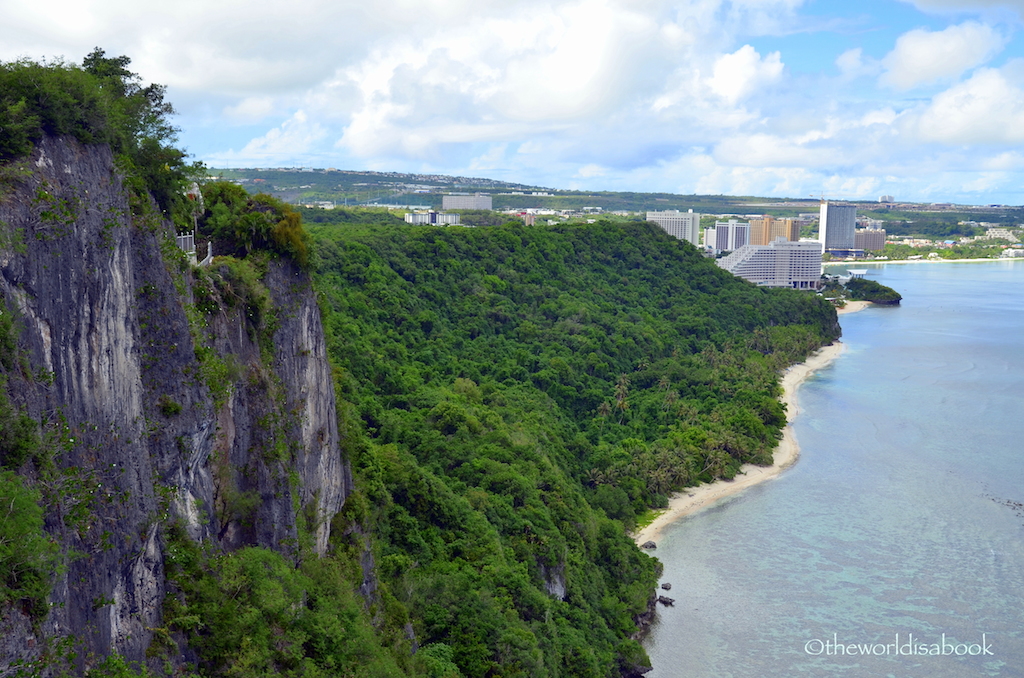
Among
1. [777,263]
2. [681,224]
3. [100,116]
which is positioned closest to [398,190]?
[681,224]

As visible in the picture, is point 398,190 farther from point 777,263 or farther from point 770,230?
point 770,230

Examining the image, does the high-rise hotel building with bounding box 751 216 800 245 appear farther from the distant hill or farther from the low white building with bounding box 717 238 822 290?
the low white building with bounding box 717 238 822 290

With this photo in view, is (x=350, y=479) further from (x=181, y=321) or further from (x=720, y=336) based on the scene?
(x=720, y=336)

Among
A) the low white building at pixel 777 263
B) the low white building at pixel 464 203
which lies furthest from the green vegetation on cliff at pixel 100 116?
the low white building at pixel 464 203

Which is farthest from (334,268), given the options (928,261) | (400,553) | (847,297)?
(928,261)

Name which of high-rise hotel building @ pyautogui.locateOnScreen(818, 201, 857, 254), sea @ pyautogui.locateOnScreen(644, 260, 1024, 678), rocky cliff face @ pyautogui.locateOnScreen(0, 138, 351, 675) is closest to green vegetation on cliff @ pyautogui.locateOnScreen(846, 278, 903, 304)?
sea @ pyautogui.locateOnScreen(644, 260, 1024, 678)
